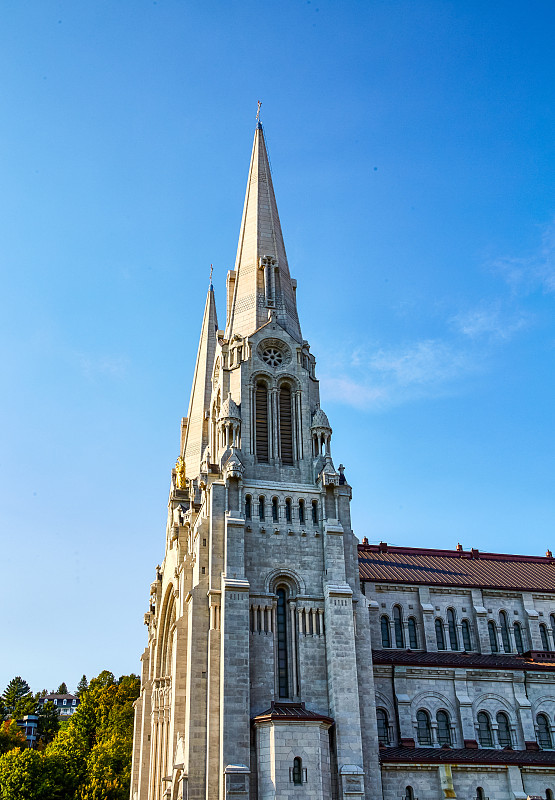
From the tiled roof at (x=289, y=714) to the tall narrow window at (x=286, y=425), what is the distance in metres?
14.9

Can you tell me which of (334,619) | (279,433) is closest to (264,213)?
(279,433)

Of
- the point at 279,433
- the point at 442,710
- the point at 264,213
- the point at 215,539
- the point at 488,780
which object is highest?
the point at 264,213

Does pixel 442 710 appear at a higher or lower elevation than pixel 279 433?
lower

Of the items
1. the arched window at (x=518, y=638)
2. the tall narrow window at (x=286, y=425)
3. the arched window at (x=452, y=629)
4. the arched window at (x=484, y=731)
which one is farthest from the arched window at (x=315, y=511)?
the arched window at (x=518, y=638)

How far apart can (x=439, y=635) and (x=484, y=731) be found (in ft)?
22.7

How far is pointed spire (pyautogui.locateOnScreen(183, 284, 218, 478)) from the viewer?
230 feet

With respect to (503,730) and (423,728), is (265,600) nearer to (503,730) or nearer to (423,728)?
(423,728)

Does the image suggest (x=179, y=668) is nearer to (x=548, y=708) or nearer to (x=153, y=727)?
(x=153, y=727)

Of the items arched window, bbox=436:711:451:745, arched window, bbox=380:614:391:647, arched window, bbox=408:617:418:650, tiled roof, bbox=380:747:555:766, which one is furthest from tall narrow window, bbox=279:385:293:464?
arched window, bbox=436:711:451:745

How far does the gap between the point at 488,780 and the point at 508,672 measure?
25.2 feet

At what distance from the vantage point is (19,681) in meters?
147

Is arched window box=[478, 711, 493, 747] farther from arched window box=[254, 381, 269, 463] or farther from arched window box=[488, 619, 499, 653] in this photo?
arched window box=[254, 381, 269, 463]

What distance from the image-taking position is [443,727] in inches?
1997

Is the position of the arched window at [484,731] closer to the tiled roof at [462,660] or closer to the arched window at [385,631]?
the tiled roof at [462,660]
